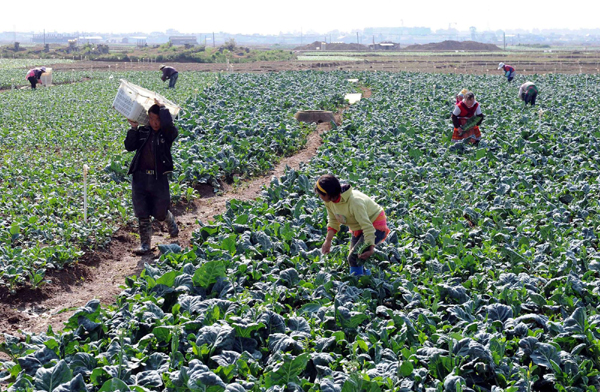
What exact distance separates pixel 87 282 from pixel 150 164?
173cm

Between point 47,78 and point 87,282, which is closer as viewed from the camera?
point 87,282

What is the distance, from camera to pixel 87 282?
7.57 m

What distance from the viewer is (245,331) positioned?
502cm

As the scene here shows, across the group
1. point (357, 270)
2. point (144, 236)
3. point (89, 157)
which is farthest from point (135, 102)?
point (89, 157)

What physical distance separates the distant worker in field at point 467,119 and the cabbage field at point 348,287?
2.44 feet

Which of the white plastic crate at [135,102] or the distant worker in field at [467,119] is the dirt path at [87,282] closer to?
the white plastic crate at [135,102]

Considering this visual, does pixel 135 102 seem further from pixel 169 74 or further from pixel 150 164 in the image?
pixel 169 74

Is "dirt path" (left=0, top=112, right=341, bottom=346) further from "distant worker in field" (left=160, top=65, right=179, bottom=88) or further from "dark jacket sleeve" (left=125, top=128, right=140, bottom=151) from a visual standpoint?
"distant worker in field" (left=160, top=65, right=179, bottom=88)

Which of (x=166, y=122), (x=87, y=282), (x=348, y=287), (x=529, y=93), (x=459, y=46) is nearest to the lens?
(x=348, y=287)

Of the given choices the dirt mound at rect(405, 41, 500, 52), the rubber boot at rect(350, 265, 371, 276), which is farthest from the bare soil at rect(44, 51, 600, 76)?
the dirt mound at rect(405, 41, 500, 52)

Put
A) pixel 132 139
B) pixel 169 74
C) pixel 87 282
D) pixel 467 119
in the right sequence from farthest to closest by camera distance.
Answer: pixel 169 74 → pixel 467 119 → pixel 132 139 → pixel 87 282

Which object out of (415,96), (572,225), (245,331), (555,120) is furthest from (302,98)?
(245,331)

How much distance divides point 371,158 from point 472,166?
214cm

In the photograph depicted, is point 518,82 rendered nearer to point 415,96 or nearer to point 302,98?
point 415,96
